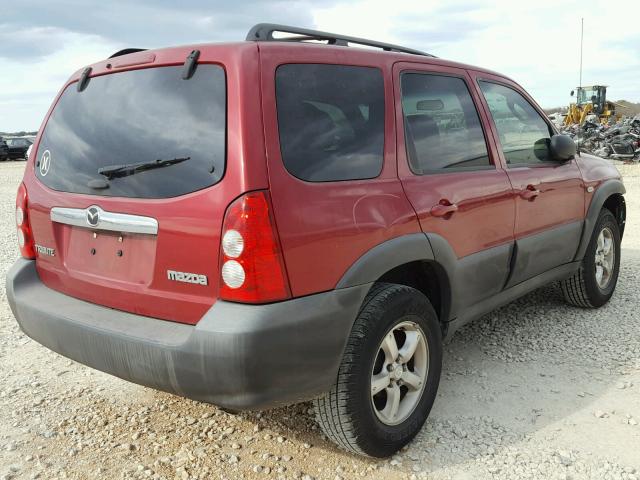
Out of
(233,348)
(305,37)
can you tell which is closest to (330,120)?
(305,37)

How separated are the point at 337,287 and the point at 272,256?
0.33 metres

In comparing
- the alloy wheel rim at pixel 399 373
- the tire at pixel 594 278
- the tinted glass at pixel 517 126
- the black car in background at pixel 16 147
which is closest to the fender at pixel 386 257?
the alloy wheel rim at pixel 399 373

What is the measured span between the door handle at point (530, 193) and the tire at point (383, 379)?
1.17 m

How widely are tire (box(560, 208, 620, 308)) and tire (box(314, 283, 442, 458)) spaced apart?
2.11m

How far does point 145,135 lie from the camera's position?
2352 mm

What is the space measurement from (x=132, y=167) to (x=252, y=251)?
67 cm

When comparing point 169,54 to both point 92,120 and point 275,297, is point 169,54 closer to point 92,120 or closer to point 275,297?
point 92,120

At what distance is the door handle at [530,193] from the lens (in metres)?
3.52

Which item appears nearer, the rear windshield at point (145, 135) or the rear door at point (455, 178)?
the rear windshield at point (145, 135)

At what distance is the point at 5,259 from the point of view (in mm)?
6934

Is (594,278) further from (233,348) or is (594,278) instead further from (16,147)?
(16,147)

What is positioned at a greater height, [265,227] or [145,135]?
[145,135]

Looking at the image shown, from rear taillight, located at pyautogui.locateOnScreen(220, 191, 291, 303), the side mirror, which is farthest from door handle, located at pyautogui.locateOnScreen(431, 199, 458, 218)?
the side mirror

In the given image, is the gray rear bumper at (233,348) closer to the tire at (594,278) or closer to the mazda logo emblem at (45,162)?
the mazda logo emblem at (45,162)
